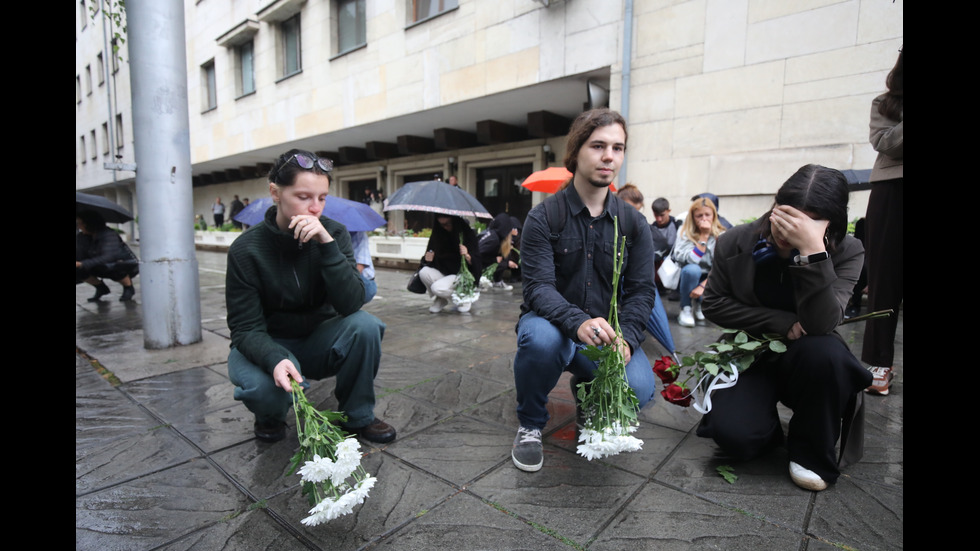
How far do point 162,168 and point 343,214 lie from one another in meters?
1.53

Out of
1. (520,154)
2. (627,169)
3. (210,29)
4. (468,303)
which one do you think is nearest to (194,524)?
(468,303)

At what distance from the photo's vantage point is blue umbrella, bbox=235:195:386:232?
15.2 feet

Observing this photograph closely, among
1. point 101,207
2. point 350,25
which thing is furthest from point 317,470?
point 350,25

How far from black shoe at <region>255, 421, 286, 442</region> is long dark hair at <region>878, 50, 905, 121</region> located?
A: 393 centimetres

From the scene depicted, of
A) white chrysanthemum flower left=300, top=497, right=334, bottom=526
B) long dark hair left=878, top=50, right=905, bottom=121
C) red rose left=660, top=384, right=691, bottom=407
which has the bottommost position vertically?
white chrysanthemum flower left=300, top=497, right=334, bottom=526

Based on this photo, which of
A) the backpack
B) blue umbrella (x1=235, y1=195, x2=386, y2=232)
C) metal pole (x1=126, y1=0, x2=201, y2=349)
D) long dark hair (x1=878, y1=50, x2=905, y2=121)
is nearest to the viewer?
the backpack

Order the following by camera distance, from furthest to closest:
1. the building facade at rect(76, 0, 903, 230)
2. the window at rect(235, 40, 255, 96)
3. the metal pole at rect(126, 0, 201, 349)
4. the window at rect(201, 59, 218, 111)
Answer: the window at rect(201, 59, 218, 111), the window at rect(235, 40, 255, 96), the building facade at rect(76, 0, 903, 230), the metal pole at rect(126, 0, 201, 349)

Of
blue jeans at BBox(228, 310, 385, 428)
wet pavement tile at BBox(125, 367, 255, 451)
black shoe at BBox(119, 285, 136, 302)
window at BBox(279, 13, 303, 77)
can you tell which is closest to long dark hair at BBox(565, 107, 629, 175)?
blue jeans at BBox(228, 310, 385, 428)

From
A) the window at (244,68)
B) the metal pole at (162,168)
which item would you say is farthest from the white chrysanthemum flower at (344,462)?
the window at (244,68)

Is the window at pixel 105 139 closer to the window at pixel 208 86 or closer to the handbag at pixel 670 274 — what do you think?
the window at pixel 208 86

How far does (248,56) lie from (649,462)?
732 inches

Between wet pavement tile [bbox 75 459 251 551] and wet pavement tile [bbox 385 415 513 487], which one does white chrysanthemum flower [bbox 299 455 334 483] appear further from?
wet pavement tile [bbox 385 415 513 487]

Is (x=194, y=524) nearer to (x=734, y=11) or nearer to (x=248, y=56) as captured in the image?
(x=734, y=11)

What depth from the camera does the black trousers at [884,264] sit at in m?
2.91
